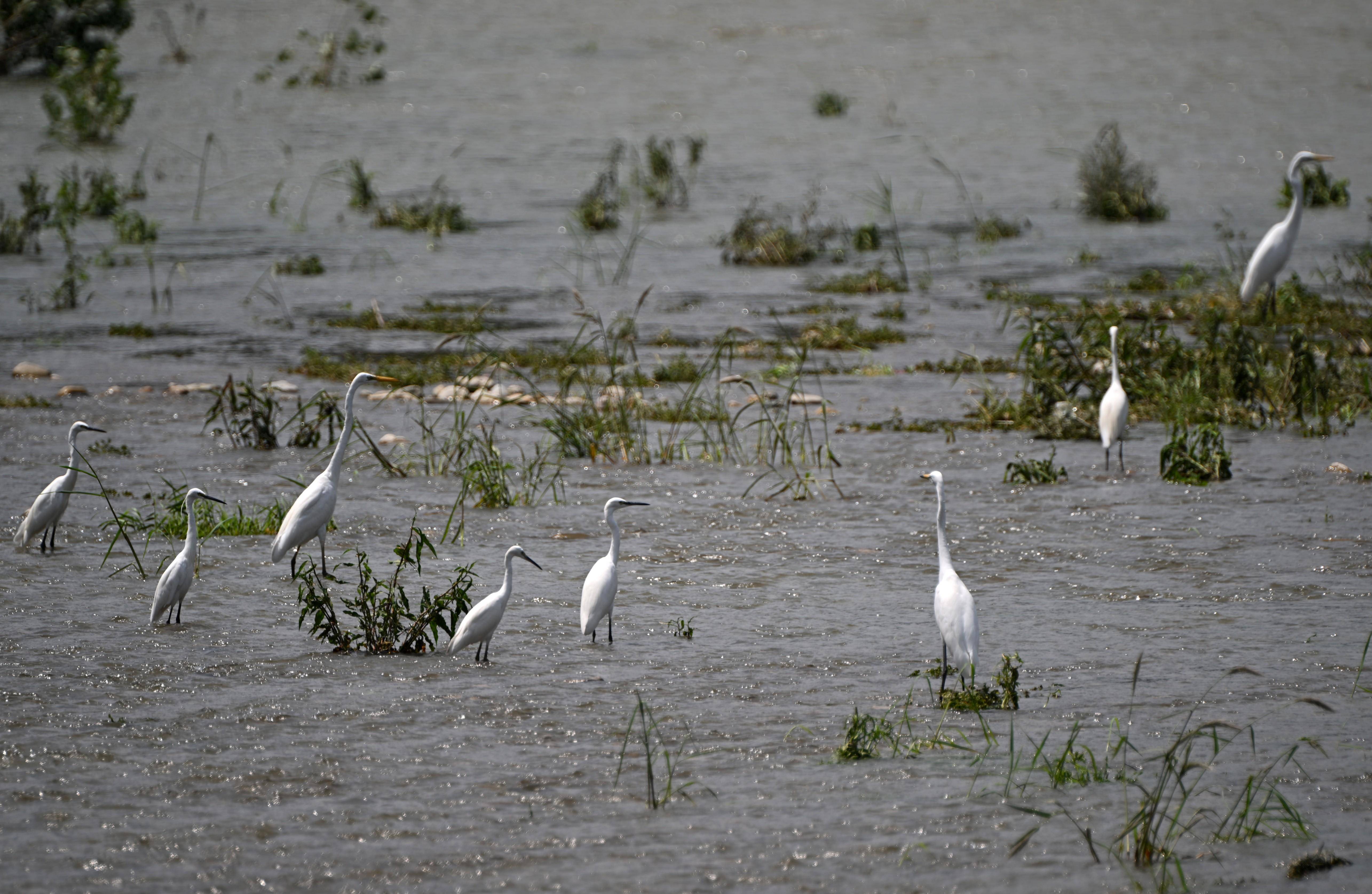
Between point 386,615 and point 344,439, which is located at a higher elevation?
point 344,439

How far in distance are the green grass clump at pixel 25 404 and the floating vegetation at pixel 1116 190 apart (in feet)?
44.9

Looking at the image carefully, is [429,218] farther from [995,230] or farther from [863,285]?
[995,230]

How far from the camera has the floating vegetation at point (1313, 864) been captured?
4.61 m

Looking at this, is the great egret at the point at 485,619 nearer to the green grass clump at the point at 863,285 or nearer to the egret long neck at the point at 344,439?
the egret long neck at the point at 344,439

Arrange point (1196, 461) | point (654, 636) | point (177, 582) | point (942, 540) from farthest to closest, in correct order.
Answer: point (1196, 461), point (654, 636), point (177, 582), point (942, 540)

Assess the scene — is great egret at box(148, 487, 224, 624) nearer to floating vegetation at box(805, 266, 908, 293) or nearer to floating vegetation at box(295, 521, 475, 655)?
floating vegetation at box(295, 521, 475, 655)

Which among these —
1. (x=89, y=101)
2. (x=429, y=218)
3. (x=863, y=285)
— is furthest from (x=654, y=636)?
(x=89, y=101)

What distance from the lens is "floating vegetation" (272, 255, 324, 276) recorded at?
1792cm

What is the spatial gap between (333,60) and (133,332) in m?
21.7

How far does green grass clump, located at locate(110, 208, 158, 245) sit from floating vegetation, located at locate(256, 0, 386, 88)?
14.0m

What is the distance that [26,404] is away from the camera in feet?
38.7

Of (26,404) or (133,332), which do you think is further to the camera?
(133,332)

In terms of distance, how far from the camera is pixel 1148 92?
35594 mm

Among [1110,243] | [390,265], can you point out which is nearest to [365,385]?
[390,265]
